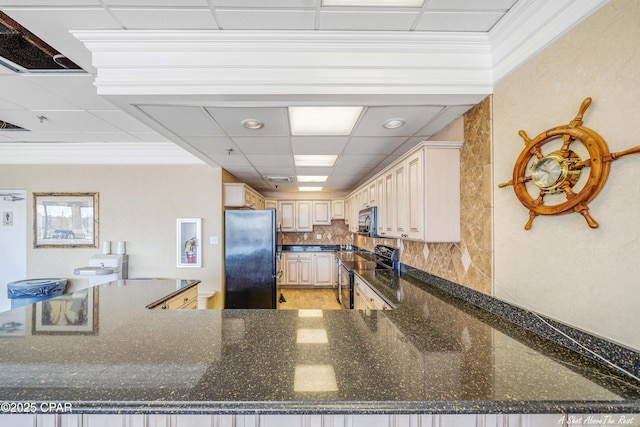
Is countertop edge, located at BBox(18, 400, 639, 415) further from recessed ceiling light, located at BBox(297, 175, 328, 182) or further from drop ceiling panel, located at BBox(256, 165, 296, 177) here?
recessed ceiling light, located at BBox(297, 175, 328, 182)

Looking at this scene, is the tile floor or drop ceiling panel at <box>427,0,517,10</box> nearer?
drop ceiling panel at <box>427,0,517,10</box>

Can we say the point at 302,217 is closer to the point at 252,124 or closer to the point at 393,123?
the point at 252,124

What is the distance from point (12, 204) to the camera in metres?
3.73

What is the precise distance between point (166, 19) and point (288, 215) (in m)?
4.85

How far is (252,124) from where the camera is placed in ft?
6.96

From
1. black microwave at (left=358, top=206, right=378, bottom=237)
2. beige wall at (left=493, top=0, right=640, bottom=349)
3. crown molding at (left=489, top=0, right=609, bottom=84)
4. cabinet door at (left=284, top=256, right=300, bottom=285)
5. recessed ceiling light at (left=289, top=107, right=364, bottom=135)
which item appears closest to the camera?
beige wall at (left=493, top=0, right=640, bottom=349)

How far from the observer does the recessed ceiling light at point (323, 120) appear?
6.48 feet

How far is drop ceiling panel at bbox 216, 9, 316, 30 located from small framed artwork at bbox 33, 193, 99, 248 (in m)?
3.61

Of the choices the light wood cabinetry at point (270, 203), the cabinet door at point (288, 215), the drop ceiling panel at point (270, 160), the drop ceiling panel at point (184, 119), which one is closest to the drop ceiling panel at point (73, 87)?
the drop ceiling panel at point (184, 119)

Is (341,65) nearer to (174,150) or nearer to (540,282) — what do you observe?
(540,282)

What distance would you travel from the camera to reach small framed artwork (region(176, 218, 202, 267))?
3746mm

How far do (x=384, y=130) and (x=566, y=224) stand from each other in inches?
56.5

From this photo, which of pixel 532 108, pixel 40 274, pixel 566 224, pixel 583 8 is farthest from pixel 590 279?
pixel 40 274

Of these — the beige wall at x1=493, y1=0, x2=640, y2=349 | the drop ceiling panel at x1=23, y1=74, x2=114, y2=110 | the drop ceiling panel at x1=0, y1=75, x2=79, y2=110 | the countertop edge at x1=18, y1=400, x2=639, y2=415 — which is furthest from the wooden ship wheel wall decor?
the drop ceiling panel at x1=0, y1=75, x2=79, y2=110
